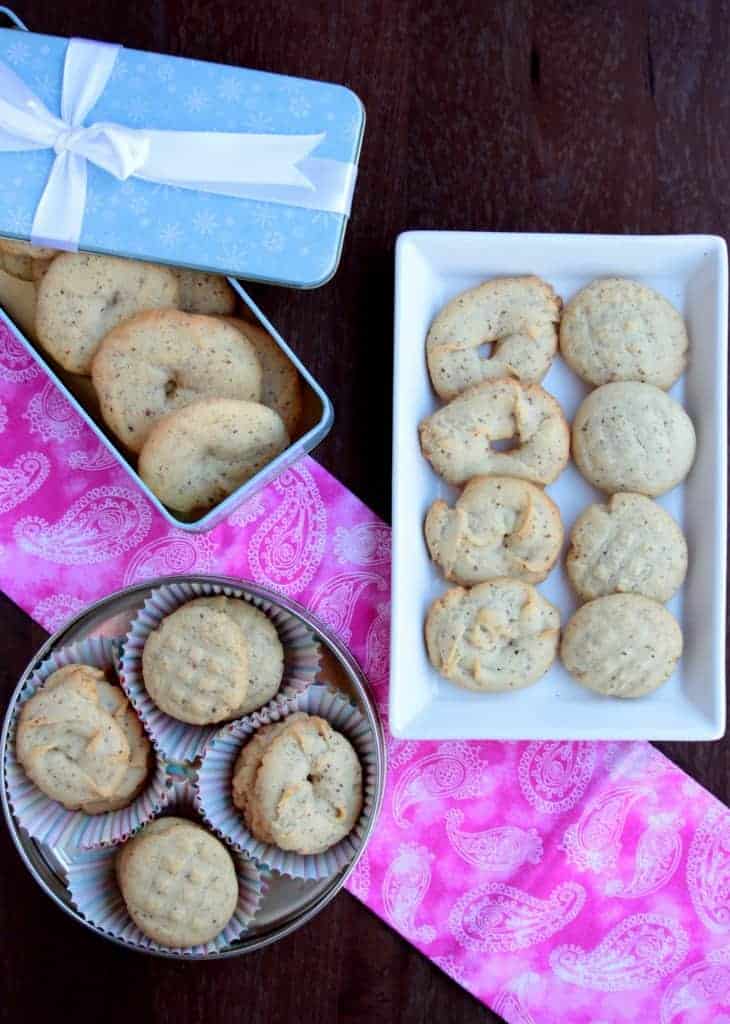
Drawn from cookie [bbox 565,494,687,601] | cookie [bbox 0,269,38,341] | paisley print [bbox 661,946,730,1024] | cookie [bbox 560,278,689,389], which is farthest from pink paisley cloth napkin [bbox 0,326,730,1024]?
cookie [bbox 560,278,689,389]

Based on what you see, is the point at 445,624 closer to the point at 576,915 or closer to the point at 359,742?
the point at 359,742

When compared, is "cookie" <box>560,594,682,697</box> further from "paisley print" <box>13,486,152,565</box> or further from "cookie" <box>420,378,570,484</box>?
"paisley print" <box>13,486,152,565</box>

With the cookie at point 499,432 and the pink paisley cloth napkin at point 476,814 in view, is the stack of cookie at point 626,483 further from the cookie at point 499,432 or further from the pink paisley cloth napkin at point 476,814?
the pink paisley cloth napkin at point 476,814

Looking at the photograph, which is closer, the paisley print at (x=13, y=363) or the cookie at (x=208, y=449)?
the cookie at (x=208, y=449)

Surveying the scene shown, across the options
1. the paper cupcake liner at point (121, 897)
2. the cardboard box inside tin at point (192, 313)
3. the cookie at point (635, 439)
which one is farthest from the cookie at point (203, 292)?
the paper cupcake liner at point (121, 897)

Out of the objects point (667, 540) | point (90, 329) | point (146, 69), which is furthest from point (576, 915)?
point (146, 69)

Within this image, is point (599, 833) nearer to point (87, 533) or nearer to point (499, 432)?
point (499, 432)

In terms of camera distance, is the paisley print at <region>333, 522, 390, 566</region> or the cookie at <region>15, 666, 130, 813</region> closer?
the cookie at <region>15, 666, 130, 813</region>
